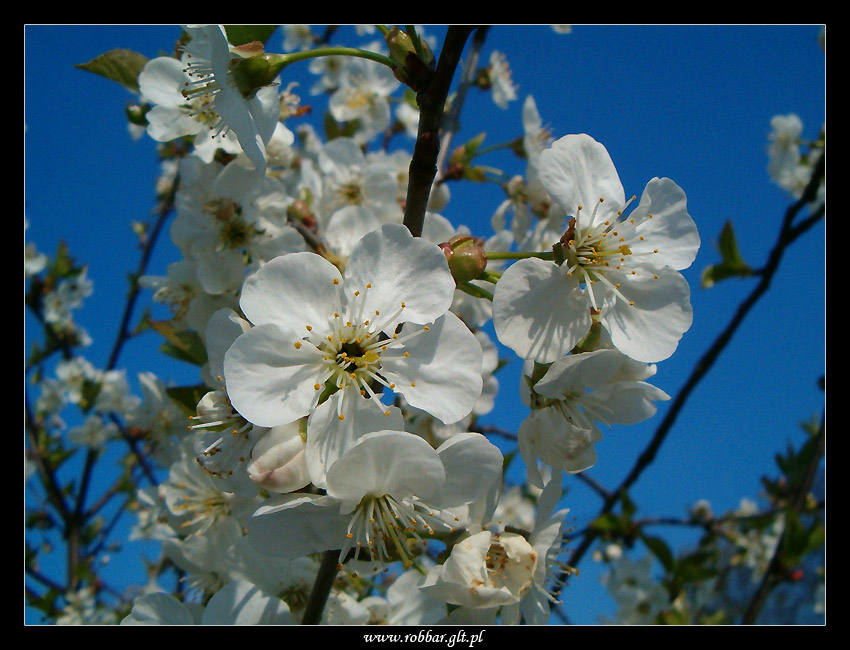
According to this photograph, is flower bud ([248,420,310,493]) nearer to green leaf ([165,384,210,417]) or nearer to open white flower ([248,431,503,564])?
open white flower ([248,431,503,564])

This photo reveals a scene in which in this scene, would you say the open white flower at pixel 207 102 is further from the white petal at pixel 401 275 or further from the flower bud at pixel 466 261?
the flower bud at pixel 466 261

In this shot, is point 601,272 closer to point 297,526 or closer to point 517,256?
point 517,256

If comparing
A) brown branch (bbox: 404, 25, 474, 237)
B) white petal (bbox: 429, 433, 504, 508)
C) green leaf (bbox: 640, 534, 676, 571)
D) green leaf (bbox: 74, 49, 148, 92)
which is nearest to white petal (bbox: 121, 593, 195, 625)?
white petal (bbox: 429, 433, 504, 508)

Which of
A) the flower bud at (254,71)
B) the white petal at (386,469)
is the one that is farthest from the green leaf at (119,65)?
the white petal at (386,469)
